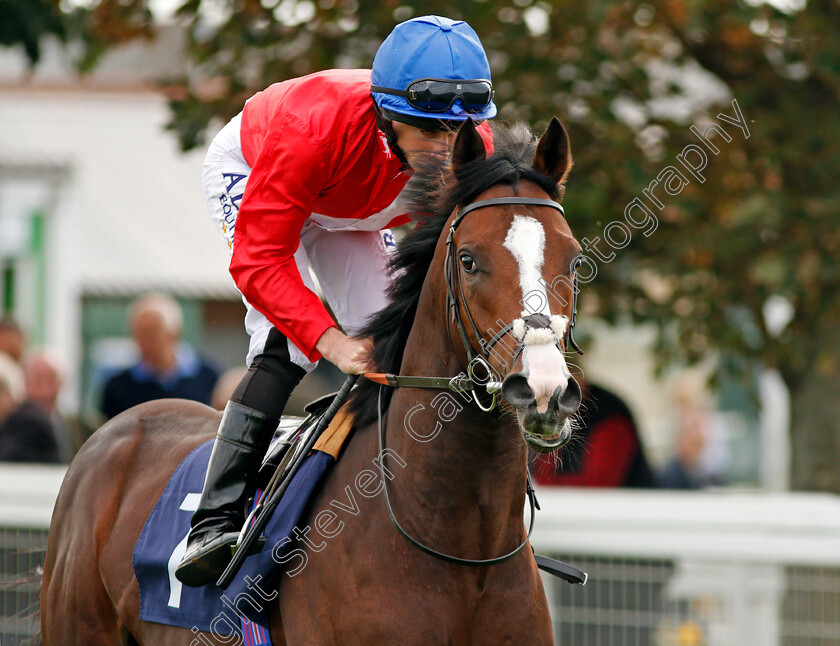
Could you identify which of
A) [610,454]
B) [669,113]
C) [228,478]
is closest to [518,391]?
[228,478]

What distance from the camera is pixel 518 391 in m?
2.38

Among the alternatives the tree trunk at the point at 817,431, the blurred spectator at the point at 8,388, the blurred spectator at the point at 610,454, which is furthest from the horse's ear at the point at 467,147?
the blurred spectator at the point at 8,388

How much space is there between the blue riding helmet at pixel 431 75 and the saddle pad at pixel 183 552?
1012 millimetres

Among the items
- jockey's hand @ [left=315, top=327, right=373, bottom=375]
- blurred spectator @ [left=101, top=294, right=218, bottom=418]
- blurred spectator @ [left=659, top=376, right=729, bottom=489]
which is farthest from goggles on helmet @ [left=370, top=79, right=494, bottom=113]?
blurred spectator @ [left=659, top=376, right=729, bottom=489]

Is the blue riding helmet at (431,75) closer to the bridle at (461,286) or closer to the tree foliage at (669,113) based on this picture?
the bridle at (461,286)

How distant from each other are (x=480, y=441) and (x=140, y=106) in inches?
630

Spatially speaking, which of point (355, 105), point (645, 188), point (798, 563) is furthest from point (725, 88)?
point (355, 105)

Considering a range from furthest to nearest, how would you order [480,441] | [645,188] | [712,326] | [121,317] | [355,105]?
[121,317] < [712,326] < [645,188] < [355,105] < [480,441]

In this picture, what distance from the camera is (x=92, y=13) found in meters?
6.71

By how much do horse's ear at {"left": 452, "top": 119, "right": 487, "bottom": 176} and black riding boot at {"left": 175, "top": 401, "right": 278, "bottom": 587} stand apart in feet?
3.27

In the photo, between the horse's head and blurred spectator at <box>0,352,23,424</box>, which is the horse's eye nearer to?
the horse's head

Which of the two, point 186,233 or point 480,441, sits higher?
point 480,441

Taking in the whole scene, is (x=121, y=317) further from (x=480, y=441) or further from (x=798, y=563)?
(x=480, y=441)

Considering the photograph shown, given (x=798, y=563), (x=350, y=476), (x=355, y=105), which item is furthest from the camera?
(x=798, y=563)
